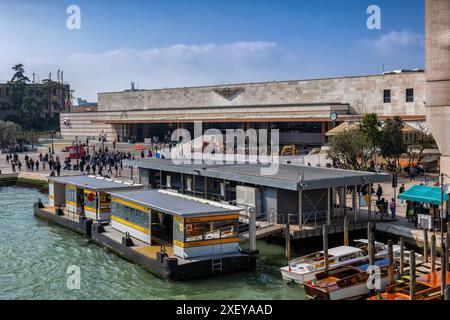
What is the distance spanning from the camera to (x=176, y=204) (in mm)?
28000

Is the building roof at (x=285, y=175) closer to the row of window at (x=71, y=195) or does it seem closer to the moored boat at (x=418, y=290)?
the row of window at (x=71, y=195)

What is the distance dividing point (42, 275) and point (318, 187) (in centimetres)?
1354


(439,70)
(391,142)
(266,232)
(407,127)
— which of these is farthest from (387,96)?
(266,232)

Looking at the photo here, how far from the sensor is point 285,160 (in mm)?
51094

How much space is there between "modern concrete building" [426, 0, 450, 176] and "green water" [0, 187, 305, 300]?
17.2 metres

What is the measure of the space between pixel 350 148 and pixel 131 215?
21395 millimetres

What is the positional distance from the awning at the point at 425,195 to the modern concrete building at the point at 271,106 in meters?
32.5

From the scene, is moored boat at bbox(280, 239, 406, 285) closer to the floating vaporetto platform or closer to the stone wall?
the floating vaporetto platform

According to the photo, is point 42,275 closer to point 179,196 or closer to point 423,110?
point 179,196

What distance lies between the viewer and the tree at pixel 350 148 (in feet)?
150

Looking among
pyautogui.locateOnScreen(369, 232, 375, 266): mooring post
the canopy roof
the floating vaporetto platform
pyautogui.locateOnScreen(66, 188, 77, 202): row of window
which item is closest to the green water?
the floating vaporetto platform

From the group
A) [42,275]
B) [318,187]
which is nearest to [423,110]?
[318,187]

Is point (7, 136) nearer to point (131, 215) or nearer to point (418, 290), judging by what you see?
point (131, 215)
